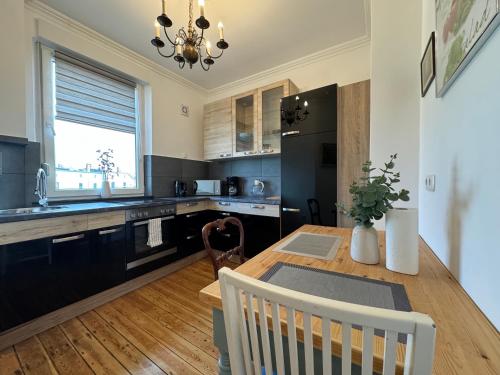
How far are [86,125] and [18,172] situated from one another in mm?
786

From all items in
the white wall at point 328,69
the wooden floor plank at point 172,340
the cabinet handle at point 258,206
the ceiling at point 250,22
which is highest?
the ceiling at point 250,22

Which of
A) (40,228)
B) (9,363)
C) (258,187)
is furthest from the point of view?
(258,187)

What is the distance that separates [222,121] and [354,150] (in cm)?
194

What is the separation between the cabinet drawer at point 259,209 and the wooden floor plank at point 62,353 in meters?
1.85

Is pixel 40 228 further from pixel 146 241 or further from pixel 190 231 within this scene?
pixel 190 231

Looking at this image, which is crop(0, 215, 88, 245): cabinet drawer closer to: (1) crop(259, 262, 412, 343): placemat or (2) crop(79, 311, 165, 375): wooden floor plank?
(2) crop(79, 311, 165, 375): wooden floor plank

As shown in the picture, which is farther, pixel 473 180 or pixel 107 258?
pixel 107 258

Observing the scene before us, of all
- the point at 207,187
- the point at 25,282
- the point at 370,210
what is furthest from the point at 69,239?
the point at 370,210

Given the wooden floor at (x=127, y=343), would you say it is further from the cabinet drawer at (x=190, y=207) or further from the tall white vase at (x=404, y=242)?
the tall white vase at (x=404, y=242)

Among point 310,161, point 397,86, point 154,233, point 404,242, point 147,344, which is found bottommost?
point 147,344

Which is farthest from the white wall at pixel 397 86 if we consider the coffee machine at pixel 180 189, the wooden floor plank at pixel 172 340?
the coffee machine at pixel 180 189

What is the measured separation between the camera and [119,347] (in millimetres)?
1368

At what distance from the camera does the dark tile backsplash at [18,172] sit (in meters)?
1.66

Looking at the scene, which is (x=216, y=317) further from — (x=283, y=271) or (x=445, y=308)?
(x=445, y=308)
